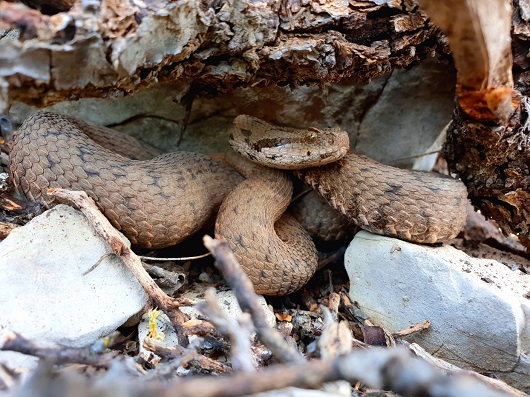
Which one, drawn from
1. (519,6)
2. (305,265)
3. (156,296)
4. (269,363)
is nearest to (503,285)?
(305,265)

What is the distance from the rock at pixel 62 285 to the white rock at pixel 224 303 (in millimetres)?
365

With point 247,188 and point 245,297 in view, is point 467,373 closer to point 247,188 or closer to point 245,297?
point 245,297

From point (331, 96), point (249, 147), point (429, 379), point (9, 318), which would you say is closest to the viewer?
point (429, 379)

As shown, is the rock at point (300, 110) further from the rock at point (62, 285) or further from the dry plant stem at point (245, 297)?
the dry plant stem at point (245, 297)

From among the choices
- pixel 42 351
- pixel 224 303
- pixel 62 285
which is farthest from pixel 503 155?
pixel 42 351

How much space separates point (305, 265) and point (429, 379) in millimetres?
2440

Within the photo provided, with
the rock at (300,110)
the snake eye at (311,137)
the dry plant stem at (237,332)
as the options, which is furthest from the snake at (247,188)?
the dry plant stem at (237,332)

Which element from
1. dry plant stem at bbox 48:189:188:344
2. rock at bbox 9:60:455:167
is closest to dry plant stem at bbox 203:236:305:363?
dry plant stem at bbox 48:189:188:344

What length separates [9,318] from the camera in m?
2.78

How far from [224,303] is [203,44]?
5.56ft

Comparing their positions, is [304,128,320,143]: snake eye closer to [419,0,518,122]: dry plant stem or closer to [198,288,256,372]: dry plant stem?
[419,0,518,122]: dry plant stem

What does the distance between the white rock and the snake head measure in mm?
1037

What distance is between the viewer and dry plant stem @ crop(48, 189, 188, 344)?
312 centimetres

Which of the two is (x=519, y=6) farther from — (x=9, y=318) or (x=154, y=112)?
(x=9, y=318)
